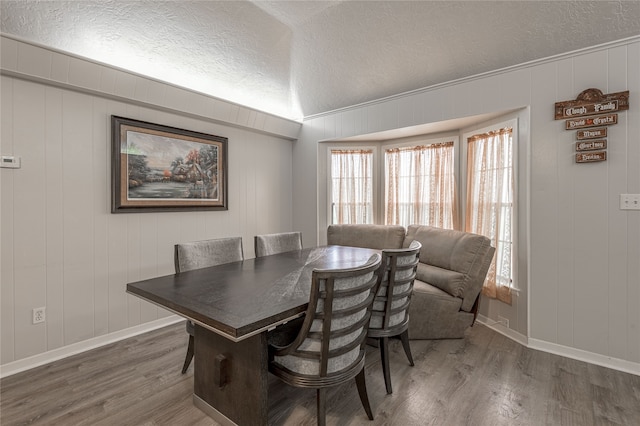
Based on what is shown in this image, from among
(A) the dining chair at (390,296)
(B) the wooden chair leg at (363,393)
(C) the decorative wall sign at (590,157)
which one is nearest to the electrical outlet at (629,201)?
(C) the decorative wall sign at (590,157)

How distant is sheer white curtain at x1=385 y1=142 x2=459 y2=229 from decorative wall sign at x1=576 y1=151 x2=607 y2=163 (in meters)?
1.29

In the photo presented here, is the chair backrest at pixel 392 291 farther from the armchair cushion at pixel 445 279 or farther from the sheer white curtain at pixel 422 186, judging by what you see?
the sheer white curtain at pixel 422 186

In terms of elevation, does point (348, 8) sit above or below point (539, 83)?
above

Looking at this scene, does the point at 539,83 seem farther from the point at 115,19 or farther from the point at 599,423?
the point at 115,19

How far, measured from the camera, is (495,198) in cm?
315

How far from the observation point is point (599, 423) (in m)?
1.75

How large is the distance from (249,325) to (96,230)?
229 cm

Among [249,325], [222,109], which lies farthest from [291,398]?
[222,109]

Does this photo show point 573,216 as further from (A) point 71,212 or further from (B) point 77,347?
(B) point 77,347

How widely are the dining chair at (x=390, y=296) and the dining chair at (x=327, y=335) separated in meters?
0.34

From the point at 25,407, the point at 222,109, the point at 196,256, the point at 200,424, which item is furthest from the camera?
the point at 222,109

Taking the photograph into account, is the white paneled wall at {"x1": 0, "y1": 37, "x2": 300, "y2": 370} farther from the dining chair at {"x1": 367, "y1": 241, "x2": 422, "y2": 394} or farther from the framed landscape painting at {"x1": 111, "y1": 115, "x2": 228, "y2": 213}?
the dining chair at {"x1": 367, "y1": 241, "x2": 422, "y2": 394}

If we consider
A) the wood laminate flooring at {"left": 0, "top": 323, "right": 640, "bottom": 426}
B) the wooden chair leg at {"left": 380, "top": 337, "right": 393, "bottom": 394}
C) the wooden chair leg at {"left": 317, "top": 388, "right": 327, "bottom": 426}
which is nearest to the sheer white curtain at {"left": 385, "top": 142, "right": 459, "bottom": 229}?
the wood laminate flooring at {"left": 0, "top": 323, "right": 640, "bottom": 426}

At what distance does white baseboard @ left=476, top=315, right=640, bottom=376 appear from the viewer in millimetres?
2295
